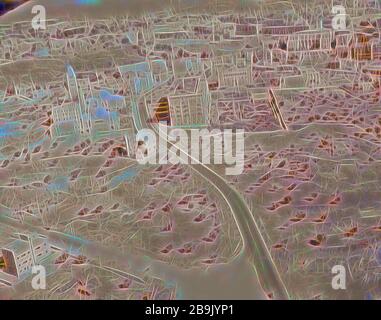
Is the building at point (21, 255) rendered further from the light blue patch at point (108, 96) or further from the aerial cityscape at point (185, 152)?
the light blue patch at point (108, 96)

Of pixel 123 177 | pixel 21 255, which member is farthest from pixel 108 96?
pixel 21 255

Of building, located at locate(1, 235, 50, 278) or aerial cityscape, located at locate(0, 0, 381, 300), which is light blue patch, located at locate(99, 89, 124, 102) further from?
building, located at locate(1, 235, 50, 278)

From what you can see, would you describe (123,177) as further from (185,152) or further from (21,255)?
(21,255)

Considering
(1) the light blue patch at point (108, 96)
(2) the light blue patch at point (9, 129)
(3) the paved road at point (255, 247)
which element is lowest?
(3) the paved road at point (255, 247)

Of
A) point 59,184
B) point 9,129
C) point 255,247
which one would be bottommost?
Result: point 255,247

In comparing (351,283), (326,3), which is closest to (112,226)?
(351,283)

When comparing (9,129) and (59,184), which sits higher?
(9,129)

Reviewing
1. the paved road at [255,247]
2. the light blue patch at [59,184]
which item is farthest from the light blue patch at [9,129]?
the paved road at [255,247]
